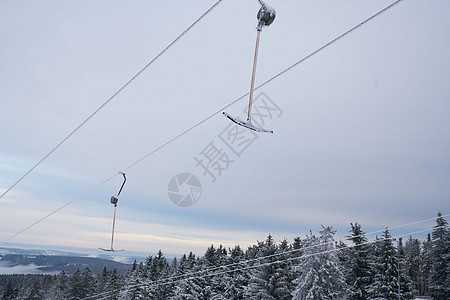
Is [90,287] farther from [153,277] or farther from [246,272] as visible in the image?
[246,272]

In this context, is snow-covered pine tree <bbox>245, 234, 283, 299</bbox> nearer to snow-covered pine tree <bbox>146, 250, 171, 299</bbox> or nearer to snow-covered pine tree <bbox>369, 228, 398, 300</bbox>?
snow-covered pine tree <bbox>369, 228, 398, 300</bbox>

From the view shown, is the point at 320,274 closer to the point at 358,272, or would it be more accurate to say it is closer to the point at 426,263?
the point at 358,272

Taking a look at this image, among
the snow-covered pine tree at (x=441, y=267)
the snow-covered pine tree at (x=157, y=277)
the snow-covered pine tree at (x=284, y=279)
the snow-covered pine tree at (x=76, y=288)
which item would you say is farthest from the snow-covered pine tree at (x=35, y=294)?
the snow-covered pine tree at (x=441, y=267)

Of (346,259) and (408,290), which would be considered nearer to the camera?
(408,290)

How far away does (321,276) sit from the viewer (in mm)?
25750

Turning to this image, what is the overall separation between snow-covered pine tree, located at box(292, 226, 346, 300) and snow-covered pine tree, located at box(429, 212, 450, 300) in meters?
13.0

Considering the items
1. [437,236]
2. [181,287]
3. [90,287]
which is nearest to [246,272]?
[181,287]

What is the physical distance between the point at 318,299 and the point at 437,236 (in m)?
21.6

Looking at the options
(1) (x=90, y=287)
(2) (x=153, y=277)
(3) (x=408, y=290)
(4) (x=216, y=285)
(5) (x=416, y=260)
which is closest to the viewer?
(3) (x=408, y=290)

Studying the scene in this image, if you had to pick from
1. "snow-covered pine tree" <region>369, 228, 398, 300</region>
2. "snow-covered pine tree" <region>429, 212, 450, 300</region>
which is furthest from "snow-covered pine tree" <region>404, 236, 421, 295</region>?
"snow-covered pine tree" <region>369, 228, 398, 300</region>

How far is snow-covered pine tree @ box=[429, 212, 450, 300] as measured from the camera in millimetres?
32656

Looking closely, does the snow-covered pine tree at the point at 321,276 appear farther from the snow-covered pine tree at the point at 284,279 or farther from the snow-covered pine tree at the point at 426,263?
the snow-covered pine tree at the point at 426,263

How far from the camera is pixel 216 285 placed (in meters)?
36.7

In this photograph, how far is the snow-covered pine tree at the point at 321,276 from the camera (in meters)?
25.0
